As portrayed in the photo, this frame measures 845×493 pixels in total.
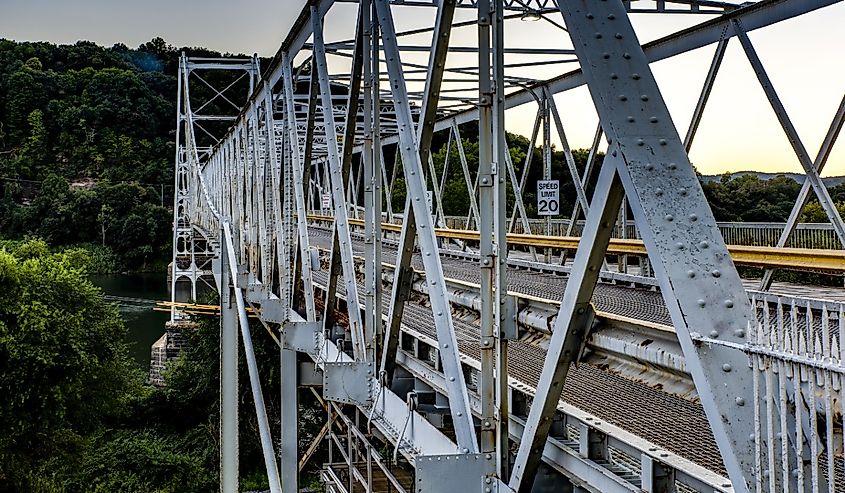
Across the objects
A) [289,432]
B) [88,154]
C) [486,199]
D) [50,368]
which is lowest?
[50,368]

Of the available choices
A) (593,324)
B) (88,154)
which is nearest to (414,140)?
(593,324)

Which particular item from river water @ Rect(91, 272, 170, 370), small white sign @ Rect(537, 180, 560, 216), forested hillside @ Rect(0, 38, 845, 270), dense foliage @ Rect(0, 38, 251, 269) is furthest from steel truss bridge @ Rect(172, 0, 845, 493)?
dense foliage @ Rect(0, 38, 251, 269)

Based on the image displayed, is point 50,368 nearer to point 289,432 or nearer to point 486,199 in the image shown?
point 289,432

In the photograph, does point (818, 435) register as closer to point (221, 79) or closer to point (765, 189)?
point (765, 189)

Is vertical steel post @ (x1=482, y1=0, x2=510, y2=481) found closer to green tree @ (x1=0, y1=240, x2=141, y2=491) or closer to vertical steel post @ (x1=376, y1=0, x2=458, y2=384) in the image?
vertical steel post @ (x1=376, y1=0, x2=458, y2=384)

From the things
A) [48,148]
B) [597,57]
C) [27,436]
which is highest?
[48,148]

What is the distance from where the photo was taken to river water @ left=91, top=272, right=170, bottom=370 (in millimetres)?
50781

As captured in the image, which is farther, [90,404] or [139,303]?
[139,303]

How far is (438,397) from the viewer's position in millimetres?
6598

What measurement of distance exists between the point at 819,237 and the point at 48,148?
96621mm

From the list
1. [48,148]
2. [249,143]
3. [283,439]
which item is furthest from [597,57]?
[48,148]

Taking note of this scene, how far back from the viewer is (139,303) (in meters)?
64.7

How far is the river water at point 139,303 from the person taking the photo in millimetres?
50781

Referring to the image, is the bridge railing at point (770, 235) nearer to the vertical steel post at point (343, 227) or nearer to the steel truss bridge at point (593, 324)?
the steel truss bridge at point (593, 324)
